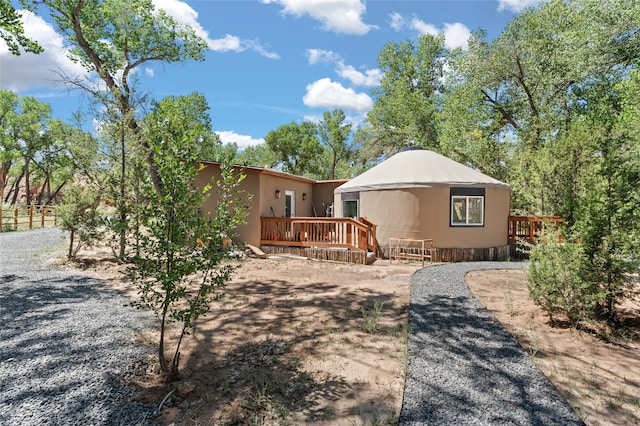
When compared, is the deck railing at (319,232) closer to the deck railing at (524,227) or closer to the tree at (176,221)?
the deck railing at (524,227)

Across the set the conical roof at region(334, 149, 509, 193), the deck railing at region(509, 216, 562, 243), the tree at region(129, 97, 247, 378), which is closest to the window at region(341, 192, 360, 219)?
the conical roof at region(334, 149, 509, 193)

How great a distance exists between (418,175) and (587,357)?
738 cm

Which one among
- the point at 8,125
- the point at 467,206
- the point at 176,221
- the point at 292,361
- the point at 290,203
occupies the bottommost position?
the point at 292,361

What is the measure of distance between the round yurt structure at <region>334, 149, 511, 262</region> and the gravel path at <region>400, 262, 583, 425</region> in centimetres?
522

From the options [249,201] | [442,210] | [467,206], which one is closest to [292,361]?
[249,201]

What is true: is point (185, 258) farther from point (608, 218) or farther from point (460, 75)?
point (460, 75)

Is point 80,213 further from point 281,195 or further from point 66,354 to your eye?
point 281,195

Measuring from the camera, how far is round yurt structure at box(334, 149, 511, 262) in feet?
32.9

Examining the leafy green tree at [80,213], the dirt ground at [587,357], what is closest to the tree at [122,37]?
the leafy green tree at [80,213]

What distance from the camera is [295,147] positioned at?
32.8 m

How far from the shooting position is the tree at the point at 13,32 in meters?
9.06

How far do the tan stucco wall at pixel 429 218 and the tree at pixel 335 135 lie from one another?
22716 millimetres

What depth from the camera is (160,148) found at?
9.36ft

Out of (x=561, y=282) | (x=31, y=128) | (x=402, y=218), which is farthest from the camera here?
(x=31, y=128)
